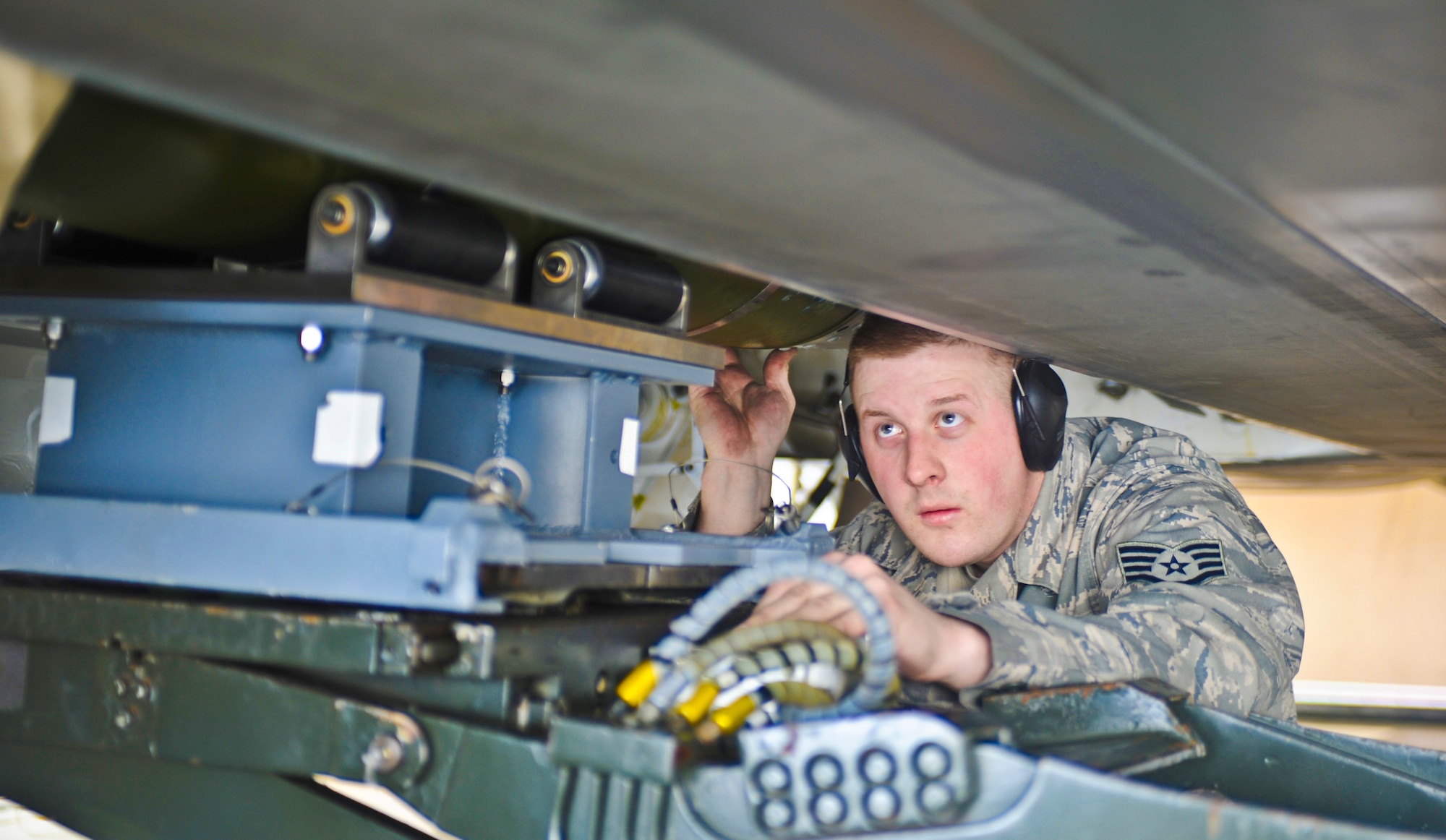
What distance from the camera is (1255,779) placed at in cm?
104

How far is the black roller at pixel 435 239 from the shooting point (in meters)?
0.86

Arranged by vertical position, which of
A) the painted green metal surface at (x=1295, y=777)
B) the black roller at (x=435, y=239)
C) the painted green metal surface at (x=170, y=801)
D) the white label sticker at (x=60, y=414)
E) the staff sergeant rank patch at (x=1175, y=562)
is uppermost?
the black roller at (x=435, y=239)

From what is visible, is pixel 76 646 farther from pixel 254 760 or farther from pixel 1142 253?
pixel 1142 253

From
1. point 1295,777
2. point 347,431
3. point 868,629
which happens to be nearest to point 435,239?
point 347,431

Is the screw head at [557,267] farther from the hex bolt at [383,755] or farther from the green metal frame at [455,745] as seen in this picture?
the hex bolt at [383,755]

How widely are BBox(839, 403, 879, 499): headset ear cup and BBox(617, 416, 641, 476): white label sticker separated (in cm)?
76

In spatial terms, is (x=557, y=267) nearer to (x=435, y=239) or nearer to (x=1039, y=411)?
(x=435, y=239)

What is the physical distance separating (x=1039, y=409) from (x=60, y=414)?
136 centimetres

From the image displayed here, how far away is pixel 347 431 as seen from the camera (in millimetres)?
869

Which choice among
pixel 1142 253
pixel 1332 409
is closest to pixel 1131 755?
pixel 1142 253

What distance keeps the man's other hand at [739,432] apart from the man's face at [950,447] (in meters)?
0.30

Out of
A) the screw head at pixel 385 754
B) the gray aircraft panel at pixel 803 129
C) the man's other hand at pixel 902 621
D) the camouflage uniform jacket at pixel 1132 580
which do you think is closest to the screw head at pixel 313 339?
the gray aircraft panel at pixel 803 129

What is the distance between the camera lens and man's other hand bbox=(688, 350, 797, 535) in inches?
83.0

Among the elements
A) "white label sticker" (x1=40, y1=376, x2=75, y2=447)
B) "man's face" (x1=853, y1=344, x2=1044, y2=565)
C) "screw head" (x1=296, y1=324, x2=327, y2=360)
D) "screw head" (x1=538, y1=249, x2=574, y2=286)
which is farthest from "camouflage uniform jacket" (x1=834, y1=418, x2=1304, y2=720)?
"white label sticker" (x1=40, y1=376, x2=75, y2=447)
